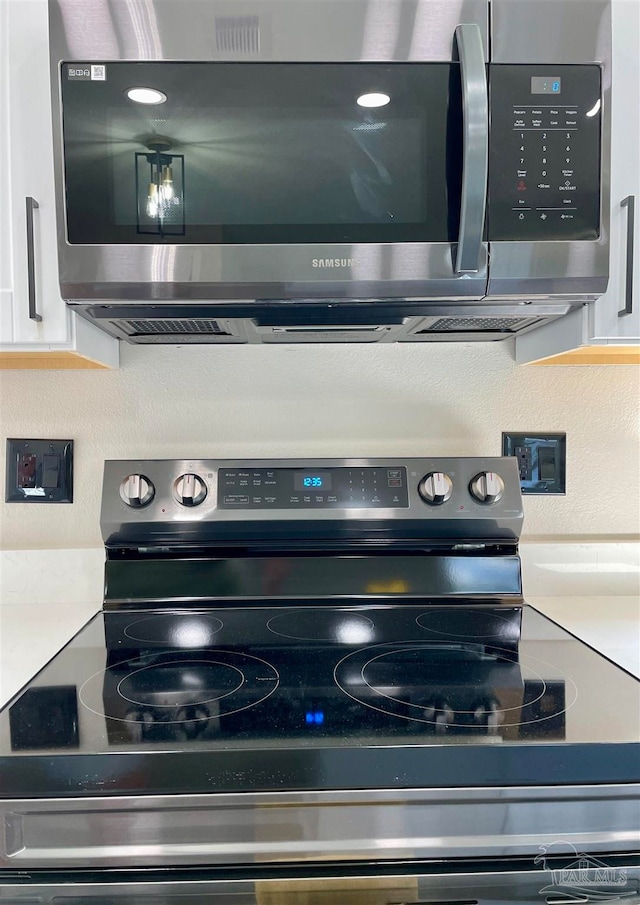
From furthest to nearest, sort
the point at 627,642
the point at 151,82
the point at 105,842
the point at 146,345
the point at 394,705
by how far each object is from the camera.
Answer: the point at 146,345 → the point at 627,642 → the point at 151,82 → the point at 394,705 → the point at 105,842

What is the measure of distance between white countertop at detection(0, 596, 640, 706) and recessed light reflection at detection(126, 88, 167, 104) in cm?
81

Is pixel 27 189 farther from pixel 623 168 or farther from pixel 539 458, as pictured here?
pixel 539 458

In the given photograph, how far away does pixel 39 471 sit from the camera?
4.01ft

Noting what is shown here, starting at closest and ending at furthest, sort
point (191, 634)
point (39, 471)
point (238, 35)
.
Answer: point (238, 35) < point (191, 634) < point (39, 471)

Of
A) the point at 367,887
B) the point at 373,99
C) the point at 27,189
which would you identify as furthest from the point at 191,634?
the point at 373,99

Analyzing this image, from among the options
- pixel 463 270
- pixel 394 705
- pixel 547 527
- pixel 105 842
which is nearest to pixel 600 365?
pixel 547 527

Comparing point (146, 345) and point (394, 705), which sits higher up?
point (146, 345)

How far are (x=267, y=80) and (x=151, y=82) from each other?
6.2 inches

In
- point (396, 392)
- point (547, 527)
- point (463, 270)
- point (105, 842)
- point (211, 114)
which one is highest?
point (211, 114)

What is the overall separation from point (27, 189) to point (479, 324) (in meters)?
0.77

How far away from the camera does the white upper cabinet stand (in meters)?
0.87

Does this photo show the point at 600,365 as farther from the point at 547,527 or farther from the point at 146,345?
the point at 146,345

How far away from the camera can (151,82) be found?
0.82m

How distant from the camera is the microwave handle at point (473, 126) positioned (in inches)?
31.1
